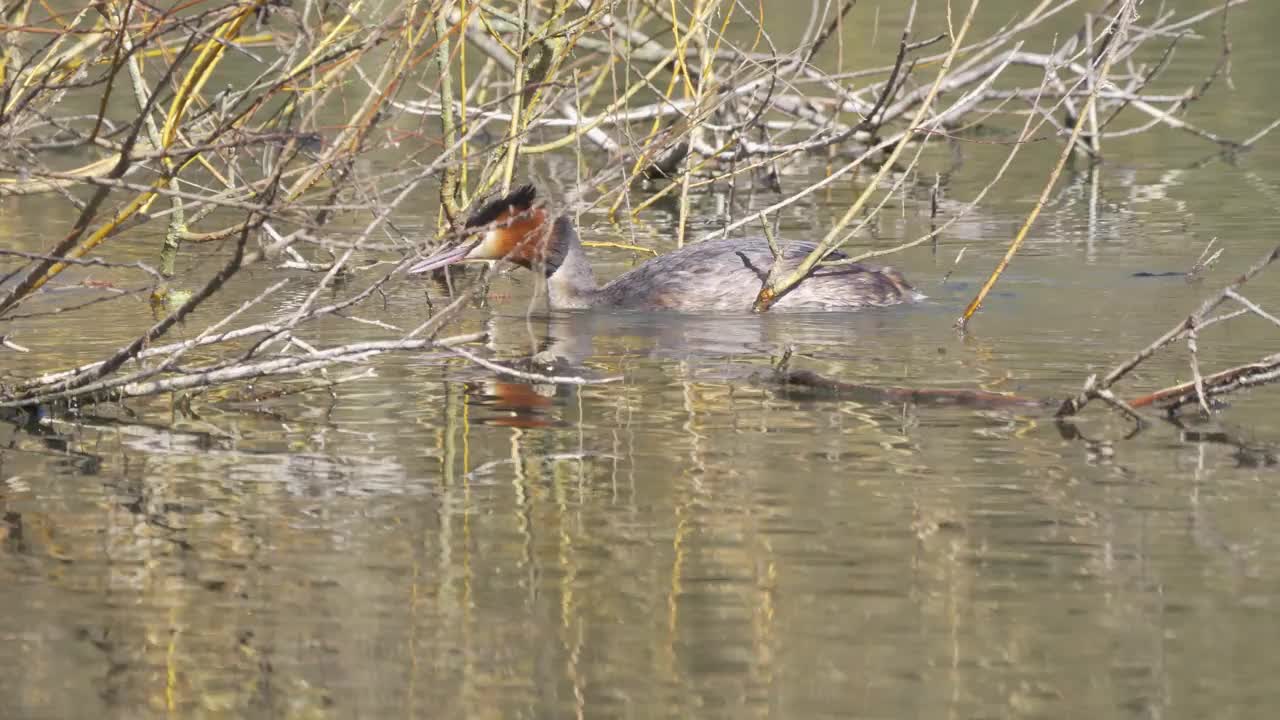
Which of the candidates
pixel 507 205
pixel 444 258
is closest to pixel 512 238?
pixel 507 205

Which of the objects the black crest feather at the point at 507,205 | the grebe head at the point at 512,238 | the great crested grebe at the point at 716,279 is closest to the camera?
the grebe head at the point at 512,238

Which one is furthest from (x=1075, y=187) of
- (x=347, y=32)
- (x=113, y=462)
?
(x=113, y=462)

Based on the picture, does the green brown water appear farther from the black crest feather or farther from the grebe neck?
the grebe neck

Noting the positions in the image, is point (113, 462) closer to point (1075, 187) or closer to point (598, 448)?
point (598, 448)

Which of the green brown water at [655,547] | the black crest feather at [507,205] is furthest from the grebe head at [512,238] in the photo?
the green brown water at [655,547]

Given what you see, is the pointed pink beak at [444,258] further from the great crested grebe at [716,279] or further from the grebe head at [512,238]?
the great crested grebe at [716,279]

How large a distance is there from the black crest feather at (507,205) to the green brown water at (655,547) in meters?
0.86

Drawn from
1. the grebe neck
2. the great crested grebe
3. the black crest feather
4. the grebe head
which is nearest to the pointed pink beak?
the grebe head

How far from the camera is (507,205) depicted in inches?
399

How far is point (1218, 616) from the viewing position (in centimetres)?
527

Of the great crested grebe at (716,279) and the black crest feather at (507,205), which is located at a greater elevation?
the black crest feather at (507,205)

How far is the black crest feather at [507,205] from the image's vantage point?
33.2 feet

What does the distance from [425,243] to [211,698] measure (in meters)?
2.29

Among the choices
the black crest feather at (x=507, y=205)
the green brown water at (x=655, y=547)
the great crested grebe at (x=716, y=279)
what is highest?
the black crest feather at (x=507, y=205)
